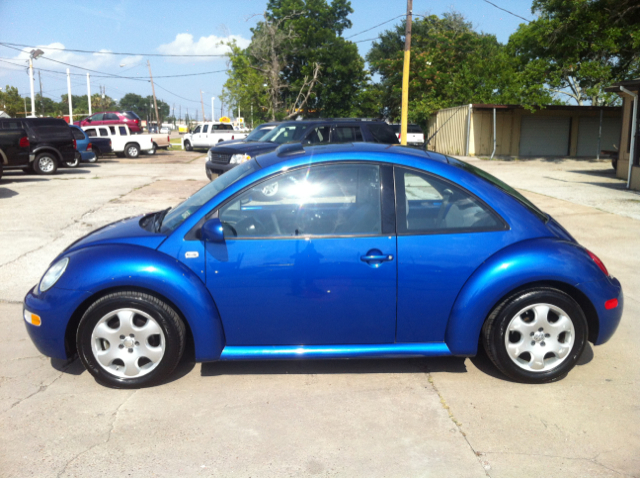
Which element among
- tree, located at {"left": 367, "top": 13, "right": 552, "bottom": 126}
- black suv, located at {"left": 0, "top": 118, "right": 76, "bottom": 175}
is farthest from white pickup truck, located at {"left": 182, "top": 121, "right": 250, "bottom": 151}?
black suv, located at {"left": 0, "top": 118, "right": 76, "bottom": 175}

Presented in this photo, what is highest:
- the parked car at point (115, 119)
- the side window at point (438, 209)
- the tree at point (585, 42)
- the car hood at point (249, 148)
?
the tree at point (585, 42)

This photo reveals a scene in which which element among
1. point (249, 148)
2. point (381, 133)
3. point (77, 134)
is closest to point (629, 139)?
point (381, 133)

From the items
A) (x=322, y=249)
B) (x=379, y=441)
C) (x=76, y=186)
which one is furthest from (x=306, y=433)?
(x=76, y=186)

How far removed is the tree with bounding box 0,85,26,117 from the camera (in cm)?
6125

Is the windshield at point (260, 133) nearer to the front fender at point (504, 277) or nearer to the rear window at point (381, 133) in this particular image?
the rear window at point (381, 133)

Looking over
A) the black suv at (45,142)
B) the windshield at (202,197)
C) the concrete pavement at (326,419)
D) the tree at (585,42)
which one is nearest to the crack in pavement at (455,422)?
the concrete pavement at (326,419)

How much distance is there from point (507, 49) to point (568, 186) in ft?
53.5

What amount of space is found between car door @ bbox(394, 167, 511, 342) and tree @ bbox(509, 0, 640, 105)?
20.2 metres

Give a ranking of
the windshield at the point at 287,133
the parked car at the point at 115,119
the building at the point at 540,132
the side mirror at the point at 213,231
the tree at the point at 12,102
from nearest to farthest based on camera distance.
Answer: the side mirror at the point at 213,231, the windshield at the point at 287,133, the building at the point at 540,132, the parked car at the point at 115,119, the tree at the point at 12,102

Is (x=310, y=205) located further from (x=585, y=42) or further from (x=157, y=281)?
(x=585, y=42)

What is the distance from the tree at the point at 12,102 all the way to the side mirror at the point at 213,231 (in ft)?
211

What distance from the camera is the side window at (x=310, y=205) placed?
12.2 ft

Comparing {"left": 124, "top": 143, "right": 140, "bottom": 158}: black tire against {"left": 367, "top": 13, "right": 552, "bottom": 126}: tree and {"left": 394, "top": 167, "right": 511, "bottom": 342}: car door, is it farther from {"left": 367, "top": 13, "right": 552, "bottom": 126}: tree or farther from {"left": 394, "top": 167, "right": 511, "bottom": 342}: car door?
{"left": 394, "top": 167, "right": 511, "bottom": 342}: car door

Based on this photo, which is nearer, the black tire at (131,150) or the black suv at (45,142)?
the black suv at (45,142)
